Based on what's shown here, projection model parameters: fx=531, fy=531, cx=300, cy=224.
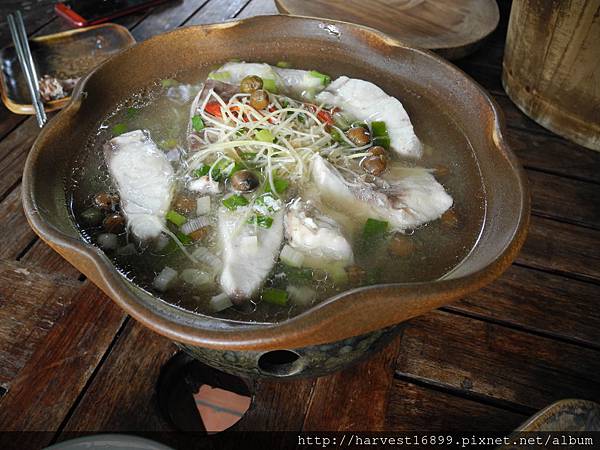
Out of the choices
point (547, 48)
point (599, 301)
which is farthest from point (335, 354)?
point (547, 48)

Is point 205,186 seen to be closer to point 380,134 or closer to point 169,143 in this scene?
point 169,143

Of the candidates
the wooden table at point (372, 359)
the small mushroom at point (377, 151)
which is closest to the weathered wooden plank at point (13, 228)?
the wooden table at point (372, 359)

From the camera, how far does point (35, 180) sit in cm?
140

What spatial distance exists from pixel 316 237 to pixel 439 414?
0.62 meters

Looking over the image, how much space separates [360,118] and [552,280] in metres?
0.89

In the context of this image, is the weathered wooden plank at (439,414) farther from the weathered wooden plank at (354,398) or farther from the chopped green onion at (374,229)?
the chopped green onion at (374,229)

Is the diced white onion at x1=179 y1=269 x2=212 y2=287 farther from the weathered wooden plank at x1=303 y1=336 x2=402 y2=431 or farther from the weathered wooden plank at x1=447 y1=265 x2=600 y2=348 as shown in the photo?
the weathered wooden plank at x1=447 y1=265 x2=600 y2=348

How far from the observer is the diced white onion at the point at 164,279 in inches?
53.9

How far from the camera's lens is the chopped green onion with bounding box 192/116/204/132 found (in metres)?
1.73

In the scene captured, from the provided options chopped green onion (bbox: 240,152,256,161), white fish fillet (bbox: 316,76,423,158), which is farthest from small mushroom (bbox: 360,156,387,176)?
chopped green onion (bbox: 240,152,256,161)

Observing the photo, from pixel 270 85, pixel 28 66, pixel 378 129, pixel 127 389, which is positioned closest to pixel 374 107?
pixel 378 129

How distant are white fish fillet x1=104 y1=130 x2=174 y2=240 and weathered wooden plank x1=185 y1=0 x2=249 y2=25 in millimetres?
1603

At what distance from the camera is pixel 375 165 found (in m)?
1.62

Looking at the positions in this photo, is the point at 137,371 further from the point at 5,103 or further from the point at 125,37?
the point at 125,37
